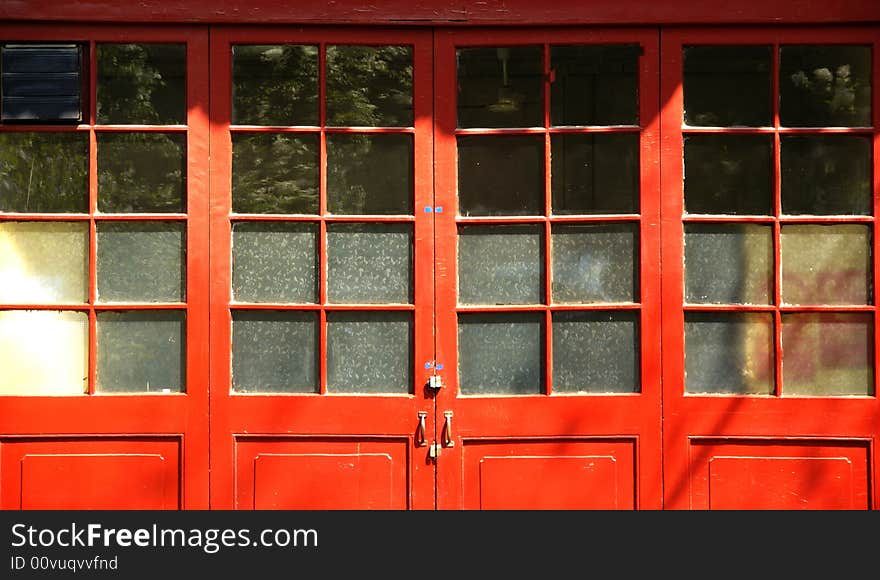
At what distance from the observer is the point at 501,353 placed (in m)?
4.97

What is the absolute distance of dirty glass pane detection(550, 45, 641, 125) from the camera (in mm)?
4957

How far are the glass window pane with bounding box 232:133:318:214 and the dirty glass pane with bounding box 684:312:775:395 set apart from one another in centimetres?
189

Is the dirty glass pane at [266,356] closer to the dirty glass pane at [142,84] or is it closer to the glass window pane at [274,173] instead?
the glass window pane at [274,173]

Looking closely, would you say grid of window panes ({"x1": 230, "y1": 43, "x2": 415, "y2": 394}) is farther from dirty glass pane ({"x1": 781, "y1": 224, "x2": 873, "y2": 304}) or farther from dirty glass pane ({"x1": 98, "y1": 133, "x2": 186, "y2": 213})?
dirty glass pane ({"x1": 781, "y1": 224, "x2": 873, "y2": 304})

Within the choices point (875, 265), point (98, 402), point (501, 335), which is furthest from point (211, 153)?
point (875, 265)

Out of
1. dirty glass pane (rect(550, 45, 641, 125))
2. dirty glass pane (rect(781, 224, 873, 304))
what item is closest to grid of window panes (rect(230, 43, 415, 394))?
dirty glass pane (rect(550, 45, 641, 125))

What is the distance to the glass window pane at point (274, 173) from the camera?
4977 millimetres

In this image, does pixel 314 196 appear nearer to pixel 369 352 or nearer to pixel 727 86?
pixel 369 352

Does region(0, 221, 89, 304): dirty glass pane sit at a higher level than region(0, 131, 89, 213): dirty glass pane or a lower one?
lower

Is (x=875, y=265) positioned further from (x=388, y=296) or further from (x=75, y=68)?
(x=75, y=68)

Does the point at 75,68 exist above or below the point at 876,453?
above

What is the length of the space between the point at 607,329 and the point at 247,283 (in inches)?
67.3

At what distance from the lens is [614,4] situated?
491 centimetres

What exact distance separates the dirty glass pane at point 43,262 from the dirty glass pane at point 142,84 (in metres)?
0.57
